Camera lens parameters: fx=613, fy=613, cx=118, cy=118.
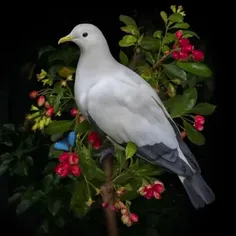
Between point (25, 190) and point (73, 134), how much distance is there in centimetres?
24

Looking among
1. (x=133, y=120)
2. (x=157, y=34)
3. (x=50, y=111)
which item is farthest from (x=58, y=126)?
(x=157, y=34)

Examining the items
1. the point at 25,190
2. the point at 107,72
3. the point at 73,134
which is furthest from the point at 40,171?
the point at 107,72

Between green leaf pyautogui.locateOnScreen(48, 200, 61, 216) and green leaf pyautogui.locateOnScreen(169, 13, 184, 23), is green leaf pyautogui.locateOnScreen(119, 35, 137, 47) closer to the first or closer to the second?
green leaf pyautogui.locateOnScreen(169, 13, 184, 23)

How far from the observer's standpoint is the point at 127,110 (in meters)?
0.98

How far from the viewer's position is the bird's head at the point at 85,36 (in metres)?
0.99

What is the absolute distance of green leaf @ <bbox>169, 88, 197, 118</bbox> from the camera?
104 centimetres

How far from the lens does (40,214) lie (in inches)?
48.5

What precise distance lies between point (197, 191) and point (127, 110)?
0.18m

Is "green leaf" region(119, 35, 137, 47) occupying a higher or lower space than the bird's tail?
higher

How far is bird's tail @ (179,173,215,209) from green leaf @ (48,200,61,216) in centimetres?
27

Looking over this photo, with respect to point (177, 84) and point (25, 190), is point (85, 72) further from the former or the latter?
point (25, 190)

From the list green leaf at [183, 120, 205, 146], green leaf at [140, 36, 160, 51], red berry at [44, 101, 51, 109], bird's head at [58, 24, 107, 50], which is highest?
bird's head at [58, 24, 107, 50]

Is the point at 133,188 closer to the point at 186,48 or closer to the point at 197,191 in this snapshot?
the point at 197,191

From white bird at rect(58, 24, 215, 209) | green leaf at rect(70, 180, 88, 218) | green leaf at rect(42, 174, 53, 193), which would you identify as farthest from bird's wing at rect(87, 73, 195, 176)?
green leaf at rect(42, 174, 53, 193)
